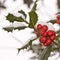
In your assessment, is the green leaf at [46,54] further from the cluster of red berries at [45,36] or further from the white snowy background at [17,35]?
the white snowy background at [17,35]

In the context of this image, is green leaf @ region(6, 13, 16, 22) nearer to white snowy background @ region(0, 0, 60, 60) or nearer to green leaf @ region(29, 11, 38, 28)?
green leaf @ region(29, 11, 38, 28)

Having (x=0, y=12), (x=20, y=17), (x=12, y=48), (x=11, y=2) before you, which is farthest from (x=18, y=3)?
(x=20, y=17)

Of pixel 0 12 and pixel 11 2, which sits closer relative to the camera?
pixel 0 12

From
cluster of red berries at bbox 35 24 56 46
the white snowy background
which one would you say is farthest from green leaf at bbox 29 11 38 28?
the white snowy background

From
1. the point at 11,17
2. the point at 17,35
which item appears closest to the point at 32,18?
the point at 11,17

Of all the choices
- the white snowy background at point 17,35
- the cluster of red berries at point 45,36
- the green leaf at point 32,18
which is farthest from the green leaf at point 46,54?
the white snowy background at point 17,35

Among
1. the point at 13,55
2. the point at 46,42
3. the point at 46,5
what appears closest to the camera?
the point at 46,42

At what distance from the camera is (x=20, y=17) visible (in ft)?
3.43

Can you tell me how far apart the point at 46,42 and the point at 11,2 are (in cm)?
129

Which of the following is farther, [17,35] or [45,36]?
[17,35]

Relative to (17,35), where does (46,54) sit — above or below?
above

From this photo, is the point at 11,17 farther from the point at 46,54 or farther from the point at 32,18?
the point at 46,54

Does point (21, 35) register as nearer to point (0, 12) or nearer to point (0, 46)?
point (0, 46)

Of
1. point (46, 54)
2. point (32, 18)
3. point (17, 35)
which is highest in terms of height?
point (32, 18)
